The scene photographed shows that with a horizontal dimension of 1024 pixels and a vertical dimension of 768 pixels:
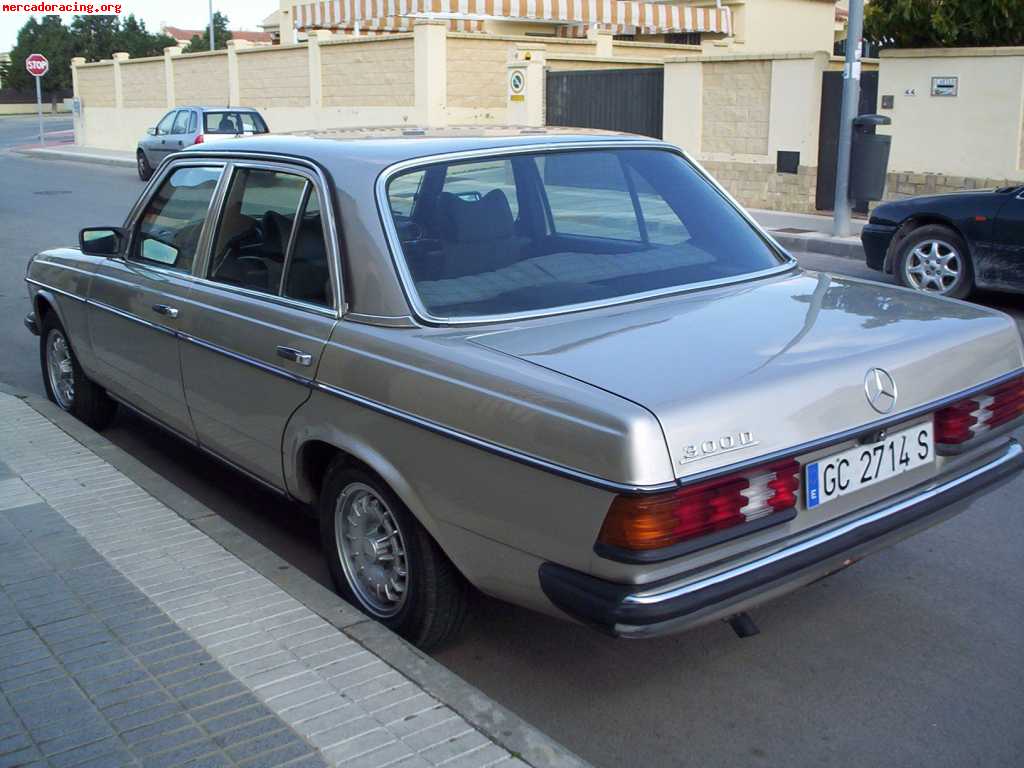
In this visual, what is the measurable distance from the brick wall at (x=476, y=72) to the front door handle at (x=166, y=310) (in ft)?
71.8

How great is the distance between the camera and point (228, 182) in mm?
4805

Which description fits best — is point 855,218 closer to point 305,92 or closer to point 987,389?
point 987,389

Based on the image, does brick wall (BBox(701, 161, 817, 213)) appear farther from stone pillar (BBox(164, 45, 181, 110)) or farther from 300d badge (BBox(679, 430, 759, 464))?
stone pillar (BBox(164, 45, 181, 110))

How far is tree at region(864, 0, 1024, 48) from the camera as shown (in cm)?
1499

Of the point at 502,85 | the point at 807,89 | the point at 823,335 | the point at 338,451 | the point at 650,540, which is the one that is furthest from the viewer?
the point at 502,85

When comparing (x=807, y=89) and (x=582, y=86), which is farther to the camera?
(x=582, y=86)

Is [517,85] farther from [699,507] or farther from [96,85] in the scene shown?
[96,85]

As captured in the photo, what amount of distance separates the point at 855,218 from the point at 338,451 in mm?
13723

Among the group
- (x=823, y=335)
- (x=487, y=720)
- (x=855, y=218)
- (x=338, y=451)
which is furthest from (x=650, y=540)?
(x=855, y=218)

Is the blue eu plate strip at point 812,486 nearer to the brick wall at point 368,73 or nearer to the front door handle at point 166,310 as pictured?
the front door handle at point 166,310

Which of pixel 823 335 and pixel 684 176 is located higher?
pixel 684 176

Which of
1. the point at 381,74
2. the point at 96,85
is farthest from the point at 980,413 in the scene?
the point at 96,85

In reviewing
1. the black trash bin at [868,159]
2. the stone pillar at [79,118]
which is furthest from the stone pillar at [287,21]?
the black trash bin at [868,159]

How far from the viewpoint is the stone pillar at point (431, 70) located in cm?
2569
